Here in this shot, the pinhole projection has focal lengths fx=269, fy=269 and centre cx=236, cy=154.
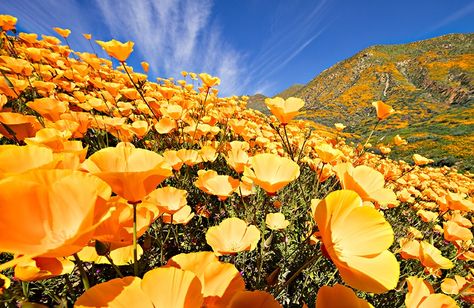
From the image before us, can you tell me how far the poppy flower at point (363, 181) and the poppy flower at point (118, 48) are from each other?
1.84 m

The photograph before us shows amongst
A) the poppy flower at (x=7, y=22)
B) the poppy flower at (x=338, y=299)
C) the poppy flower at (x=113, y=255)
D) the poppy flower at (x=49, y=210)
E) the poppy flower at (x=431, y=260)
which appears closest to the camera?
the poppy flower at (x=49, y=210)

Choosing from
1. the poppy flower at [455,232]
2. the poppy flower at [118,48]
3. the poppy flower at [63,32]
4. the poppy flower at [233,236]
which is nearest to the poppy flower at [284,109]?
the poppy flower at [233,236]

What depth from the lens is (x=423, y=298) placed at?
125cm

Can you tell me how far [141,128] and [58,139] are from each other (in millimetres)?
1127

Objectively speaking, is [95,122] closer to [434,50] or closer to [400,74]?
[400,74]

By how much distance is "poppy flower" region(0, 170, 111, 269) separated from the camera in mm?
557

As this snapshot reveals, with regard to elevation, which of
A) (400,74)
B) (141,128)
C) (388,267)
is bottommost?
(388,267)

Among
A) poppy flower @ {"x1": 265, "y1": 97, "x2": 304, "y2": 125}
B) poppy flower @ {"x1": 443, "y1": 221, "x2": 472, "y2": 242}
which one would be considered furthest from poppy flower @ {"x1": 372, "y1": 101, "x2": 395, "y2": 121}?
poppy flower @ {"x1": 443, "y1": 221, "x2": 472, "y2": 242}

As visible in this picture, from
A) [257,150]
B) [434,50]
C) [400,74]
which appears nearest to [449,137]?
[257,150]

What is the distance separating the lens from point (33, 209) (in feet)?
2.10

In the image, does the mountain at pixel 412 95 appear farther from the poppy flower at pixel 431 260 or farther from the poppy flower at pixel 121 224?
the poppy flower at pixel 121 224

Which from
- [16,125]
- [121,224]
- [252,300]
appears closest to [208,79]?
[16,125]

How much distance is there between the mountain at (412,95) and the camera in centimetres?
1708

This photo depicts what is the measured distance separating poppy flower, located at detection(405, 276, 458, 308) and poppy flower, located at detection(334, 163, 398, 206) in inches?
16.3
